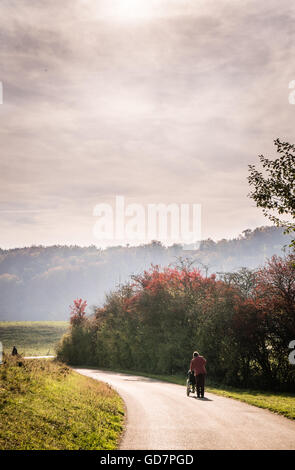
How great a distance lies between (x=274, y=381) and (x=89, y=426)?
14655 millimetres

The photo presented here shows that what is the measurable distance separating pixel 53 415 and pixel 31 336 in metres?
82.7

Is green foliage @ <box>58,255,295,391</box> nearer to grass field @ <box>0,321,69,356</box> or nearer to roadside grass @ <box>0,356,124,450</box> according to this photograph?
roadside grass @ <box>0,356,124,450</box>

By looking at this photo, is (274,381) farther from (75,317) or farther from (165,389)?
(75,317)

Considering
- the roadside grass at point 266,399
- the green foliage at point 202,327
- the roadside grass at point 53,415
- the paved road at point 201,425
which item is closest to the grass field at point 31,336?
the green foliage at point 202,327

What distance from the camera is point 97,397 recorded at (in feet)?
54.5

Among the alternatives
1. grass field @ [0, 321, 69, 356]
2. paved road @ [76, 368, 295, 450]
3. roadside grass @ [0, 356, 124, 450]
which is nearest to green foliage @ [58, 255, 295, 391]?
paved road @ [76, 368, 295, 450]

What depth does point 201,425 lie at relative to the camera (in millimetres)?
11867

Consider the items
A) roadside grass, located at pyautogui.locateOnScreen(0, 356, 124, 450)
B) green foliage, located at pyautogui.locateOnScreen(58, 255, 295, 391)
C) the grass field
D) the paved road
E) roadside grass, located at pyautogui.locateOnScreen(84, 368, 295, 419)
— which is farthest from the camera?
the grass field

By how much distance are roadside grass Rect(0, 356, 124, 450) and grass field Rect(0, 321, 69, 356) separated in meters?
58.9

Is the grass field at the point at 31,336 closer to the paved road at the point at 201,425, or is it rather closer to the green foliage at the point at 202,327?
the green foliage at the point at 202,327

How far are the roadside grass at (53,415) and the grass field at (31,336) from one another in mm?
58924

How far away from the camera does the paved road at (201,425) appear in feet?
32.1

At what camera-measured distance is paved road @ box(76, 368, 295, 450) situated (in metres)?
9.78

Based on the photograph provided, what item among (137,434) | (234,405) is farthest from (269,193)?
(137,434)
